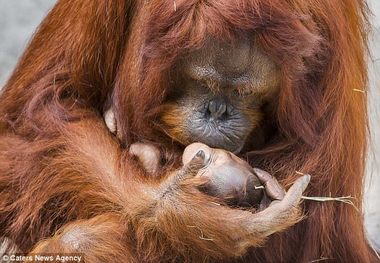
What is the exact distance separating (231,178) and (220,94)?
29 cm

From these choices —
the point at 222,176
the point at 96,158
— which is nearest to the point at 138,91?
the point at 96,158

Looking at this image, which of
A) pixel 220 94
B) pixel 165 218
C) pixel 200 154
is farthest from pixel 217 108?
pixel 165 218

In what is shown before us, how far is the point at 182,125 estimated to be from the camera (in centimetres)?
293

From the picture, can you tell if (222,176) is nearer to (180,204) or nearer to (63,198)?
(180,204)

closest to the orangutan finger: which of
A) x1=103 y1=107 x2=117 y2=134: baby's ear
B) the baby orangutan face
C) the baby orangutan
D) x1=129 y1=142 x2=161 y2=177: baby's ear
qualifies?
the baby orangutan

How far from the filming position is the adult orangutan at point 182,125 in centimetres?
275

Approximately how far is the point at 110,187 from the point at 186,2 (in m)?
0.61

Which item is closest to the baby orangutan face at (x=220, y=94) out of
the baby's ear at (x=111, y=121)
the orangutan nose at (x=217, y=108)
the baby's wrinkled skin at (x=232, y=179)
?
the orangutan nose at (x=217, y=108)

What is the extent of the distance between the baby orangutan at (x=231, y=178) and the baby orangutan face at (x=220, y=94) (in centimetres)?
11

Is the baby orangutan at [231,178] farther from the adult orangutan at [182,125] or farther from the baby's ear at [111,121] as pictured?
the baby's ear at [111,121]

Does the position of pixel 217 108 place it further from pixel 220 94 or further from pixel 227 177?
pixel 227 177

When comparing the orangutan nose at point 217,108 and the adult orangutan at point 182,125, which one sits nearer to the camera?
the adult orangutan at point 182,125

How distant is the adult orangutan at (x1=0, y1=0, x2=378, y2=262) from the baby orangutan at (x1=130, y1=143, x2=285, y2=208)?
2cm

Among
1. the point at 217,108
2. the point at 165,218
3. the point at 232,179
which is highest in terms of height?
the point at 217,108
